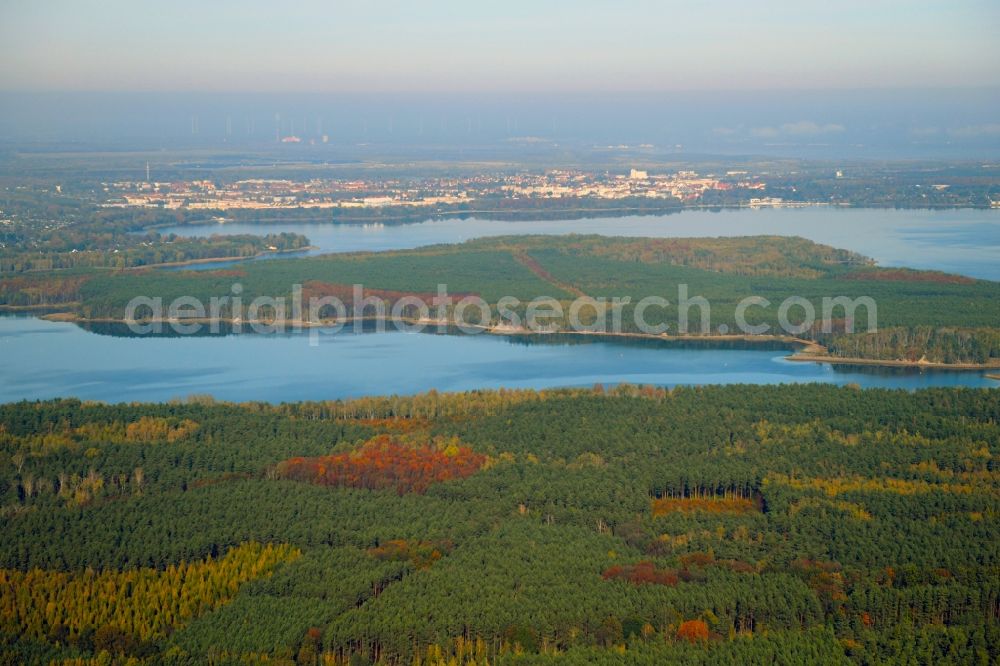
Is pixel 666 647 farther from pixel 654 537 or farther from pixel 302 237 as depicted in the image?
pixel 302 237

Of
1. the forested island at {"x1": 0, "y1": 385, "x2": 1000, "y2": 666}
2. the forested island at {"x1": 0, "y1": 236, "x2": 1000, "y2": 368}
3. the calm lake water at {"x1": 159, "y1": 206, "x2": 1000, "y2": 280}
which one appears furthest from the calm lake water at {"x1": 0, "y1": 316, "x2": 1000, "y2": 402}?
the calm lake water at {"x1": 159, "y1": 206, "x2": 1000, "y2": 280}

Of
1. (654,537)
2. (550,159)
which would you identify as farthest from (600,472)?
(550,159)

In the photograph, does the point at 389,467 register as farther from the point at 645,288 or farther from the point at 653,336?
the point at 645,288

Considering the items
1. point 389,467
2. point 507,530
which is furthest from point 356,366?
point 507,530

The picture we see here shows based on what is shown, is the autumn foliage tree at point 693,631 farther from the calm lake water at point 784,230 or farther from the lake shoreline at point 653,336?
the calm lake water at point 784,230

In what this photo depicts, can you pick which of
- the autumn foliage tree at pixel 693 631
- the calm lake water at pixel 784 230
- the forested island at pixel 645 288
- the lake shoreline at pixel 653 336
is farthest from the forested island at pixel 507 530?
the calm lake water at pixel 784 230
